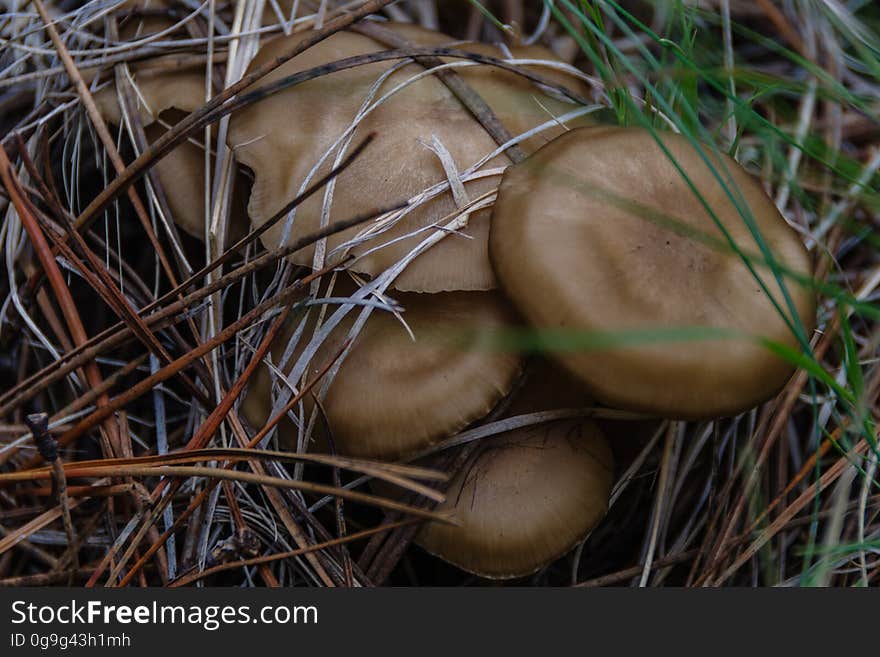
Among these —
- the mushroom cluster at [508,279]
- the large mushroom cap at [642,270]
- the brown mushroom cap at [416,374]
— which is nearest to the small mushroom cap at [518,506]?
the mushroom cluster at [508,279]

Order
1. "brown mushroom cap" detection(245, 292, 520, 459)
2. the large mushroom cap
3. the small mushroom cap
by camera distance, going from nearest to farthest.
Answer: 1. the large mushroom cap
2. "brown mushroom cap" detection(245, 292, 520, 459)
3. the small mushroom cap

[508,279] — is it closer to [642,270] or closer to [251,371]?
[642,270]

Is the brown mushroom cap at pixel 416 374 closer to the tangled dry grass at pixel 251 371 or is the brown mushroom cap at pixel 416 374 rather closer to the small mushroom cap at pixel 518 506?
the tangled dry grass at pixel 251 371

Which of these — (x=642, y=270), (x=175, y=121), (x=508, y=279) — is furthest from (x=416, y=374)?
(x=175, y=121)

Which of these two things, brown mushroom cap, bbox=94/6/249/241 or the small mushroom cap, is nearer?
the small mushroom cap

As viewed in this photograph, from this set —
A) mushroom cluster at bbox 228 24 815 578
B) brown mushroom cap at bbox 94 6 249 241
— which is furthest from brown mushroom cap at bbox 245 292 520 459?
brown mushroom cap at bbox 94 6 249 241

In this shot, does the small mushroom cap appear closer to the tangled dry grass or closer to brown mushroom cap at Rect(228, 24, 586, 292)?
the tangled dry grass

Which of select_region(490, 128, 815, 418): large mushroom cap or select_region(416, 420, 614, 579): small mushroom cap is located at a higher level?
select_region(490, 128, 815, 418): large mushroom cap

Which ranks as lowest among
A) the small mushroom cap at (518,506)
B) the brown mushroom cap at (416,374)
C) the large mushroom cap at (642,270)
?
the small mushroom cap at (518,506)

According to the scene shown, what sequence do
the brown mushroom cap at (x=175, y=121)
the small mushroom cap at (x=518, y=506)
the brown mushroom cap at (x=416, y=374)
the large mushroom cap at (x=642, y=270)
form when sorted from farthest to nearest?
the brown mushroom cap at (x=175, y=121)
the small mushroom cap at (x=518, y=506)
the brown mushroom cap at (x=416, y=374)
the large mushroom cap at (x=642, y=270)
